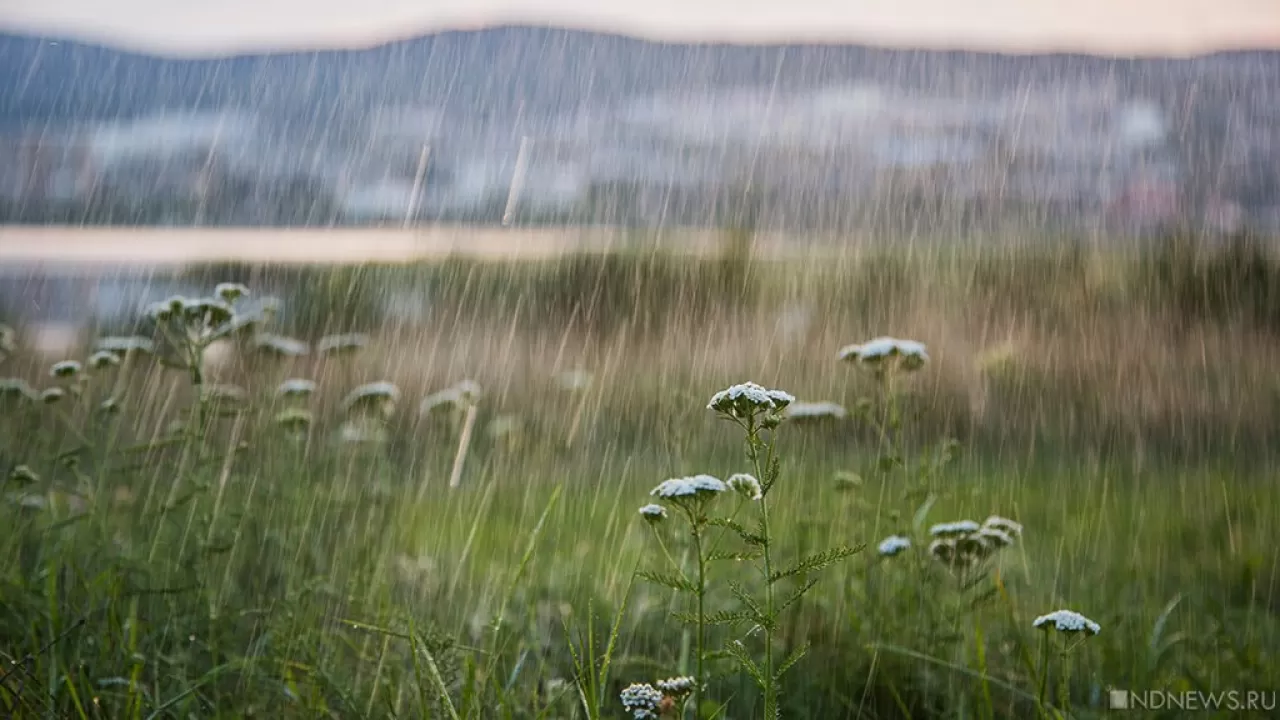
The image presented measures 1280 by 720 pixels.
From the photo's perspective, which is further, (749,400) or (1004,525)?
(1004,525)

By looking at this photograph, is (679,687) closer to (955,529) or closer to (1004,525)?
(955,529)

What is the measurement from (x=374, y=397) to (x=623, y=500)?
4.33ft

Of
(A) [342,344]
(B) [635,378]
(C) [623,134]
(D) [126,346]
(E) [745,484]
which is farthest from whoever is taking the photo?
(C) [623,134]

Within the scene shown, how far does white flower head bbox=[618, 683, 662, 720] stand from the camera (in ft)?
6.10

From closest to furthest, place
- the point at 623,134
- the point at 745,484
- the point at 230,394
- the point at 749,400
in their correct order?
the point at 749,400, the point at 745,484, the point at 230,394, the point at 623,134

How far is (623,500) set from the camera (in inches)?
173

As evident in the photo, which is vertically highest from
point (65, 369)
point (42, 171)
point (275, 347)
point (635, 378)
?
point (42, 171)

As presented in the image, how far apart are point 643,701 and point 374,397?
A: 1720 mm

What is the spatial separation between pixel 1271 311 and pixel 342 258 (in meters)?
4.97

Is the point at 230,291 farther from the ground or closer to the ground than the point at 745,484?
farther from the ground

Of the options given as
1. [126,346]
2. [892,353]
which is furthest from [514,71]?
[892,353]

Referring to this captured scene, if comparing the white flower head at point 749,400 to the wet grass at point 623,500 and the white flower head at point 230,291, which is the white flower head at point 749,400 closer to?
the wet grass at point 623,500

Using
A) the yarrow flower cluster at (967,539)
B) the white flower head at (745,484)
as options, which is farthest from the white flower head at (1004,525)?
the white flower head at (745,484)

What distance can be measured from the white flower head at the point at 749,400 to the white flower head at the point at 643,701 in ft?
1.52
